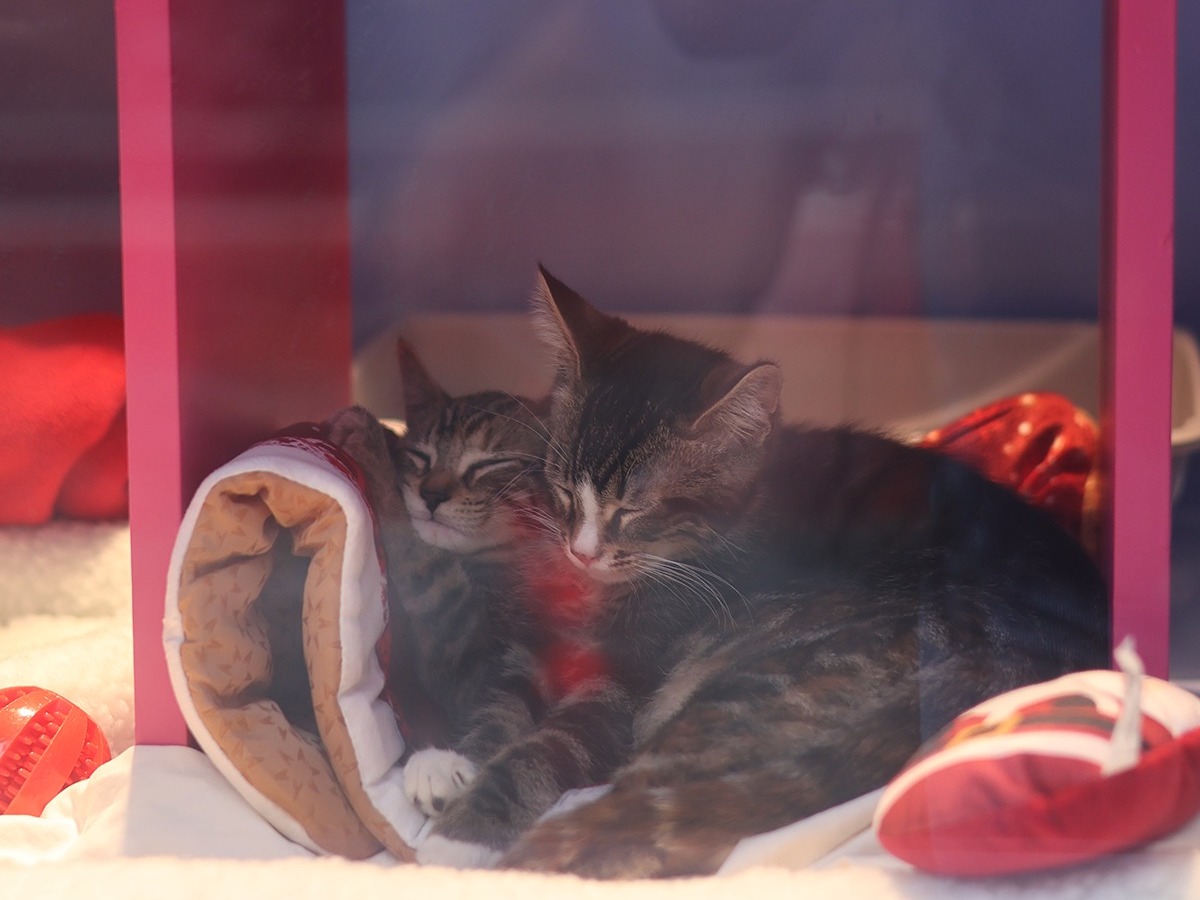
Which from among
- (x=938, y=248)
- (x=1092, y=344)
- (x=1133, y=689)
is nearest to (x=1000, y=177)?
(x=938, y=248)

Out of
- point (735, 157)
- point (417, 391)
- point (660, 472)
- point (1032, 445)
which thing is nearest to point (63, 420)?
point (417, 391)

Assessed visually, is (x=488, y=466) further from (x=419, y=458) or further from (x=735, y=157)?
(x=735, y=157)

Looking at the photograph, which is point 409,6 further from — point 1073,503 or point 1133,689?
point 1133,689

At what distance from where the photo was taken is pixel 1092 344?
4.01 ft

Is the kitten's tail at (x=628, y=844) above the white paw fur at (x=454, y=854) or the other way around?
above

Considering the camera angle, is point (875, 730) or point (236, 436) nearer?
point (875, 730)

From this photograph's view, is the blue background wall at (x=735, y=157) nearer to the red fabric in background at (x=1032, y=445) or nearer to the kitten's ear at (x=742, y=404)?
the red fabric in background at (x=1032, y=445)

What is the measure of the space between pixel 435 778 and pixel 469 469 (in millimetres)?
396

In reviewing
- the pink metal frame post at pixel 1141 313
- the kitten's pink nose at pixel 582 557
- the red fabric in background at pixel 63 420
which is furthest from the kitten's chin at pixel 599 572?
the red fabric in background at pixel 63 420

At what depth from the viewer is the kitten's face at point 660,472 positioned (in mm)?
1120

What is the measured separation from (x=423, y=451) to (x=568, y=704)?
36 cm

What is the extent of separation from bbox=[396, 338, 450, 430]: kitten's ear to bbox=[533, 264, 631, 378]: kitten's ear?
16cm

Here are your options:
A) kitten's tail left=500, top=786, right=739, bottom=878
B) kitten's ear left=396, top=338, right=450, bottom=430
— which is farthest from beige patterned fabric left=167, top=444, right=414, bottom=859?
kitten's ear left=396, top=338, right=450, bottom=430

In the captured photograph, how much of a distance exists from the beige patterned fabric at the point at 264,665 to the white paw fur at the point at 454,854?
0.02m
